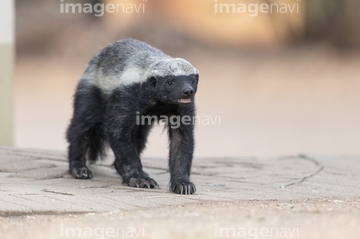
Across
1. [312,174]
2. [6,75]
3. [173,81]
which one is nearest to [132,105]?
[173,81]

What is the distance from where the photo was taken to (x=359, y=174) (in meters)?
9.24

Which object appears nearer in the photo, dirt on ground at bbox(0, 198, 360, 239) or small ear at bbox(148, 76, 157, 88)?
dirt on ground at bbox(0, 198, 360, 239)

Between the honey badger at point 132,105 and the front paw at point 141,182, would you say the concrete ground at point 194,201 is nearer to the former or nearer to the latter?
the front paw at point 141,182

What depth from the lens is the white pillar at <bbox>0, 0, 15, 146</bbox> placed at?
35.0 ft

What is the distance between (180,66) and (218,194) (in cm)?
122

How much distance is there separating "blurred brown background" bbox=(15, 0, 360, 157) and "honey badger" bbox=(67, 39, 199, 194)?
7767mm

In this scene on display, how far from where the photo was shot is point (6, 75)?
10.7 metres

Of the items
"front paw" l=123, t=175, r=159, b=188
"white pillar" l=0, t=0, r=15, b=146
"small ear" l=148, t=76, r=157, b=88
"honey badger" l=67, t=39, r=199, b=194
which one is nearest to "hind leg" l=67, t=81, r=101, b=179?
"honey badger" l=67, t=39, r=199, b=194

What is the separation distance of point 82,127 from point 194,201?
6.37ft

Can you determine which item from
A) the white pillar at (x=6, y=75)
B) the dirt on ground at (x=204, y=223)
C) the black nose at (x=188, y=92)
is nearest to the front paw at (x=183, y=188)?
the dirt on ground at (x=204, y=223)

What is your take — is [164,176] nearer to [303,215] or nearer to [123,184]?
[123,184]

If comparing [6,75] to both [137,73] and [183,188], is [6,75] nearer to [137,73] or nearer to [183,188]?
[137,73]

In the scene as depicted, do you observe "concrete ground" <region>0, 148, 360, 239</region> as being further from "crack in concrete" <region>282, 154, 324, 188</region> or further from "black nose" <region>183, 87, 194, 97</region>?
"black nose" <region>183, 87, 194, 97</region>

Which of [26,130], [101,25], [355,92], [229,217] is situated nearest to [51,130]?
[26,130]
